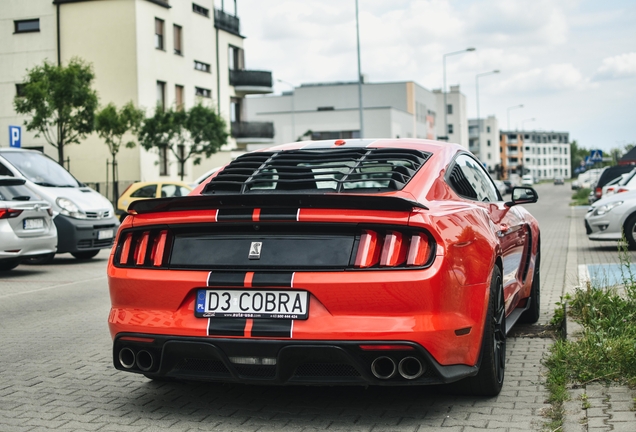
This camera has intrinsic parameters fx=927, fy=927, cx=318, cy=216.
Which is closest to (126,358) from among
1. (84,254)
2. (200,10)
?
(84,254)

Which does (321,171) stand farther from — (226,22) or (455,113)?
(455,113)

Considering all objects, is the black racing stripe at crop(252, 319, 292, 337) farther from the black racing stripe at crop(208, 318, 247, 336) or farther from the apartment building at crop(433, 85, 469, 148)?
the apartment building at crop(433, 85, 469, 148)

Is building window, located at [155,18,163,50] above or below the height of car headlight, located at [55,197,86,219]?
above

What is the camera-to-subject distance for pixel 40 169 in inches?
632

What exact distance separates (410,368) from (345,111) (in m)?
83.9

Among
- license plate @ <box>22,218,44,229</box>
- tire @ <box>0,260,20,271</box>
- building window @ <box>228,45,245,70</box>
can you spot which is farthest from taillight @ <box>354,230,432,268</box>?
building window @ <box>228,45,245,70</box>

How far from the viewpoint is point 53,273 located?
559 inches

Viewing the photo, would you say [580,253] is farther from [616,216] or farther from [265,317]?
[265,317]

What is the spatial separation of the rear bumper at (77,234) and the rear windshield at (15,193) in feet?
3.40

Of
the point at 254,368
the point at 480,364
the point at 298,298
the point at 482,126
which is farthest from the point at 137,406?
the point at 482,126

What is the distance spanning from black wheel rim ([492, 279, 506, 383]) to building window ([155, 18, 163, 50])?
4019 cm

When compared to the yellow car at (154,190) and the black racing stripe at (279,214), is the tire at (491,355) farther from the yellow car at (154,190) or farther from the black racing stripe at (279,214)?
the yellow car at (154,190)

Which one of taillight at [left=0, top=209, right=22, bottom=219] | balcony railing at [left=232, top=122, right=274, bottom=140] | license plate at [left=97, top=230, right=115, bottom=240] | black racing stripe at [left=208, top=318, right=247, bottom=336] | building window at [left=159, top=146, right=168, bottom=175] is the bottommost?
license plate at [left=97, top=230, right=115, bottom=240]

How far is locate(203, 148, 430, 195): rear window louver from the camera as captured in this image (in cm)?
530
